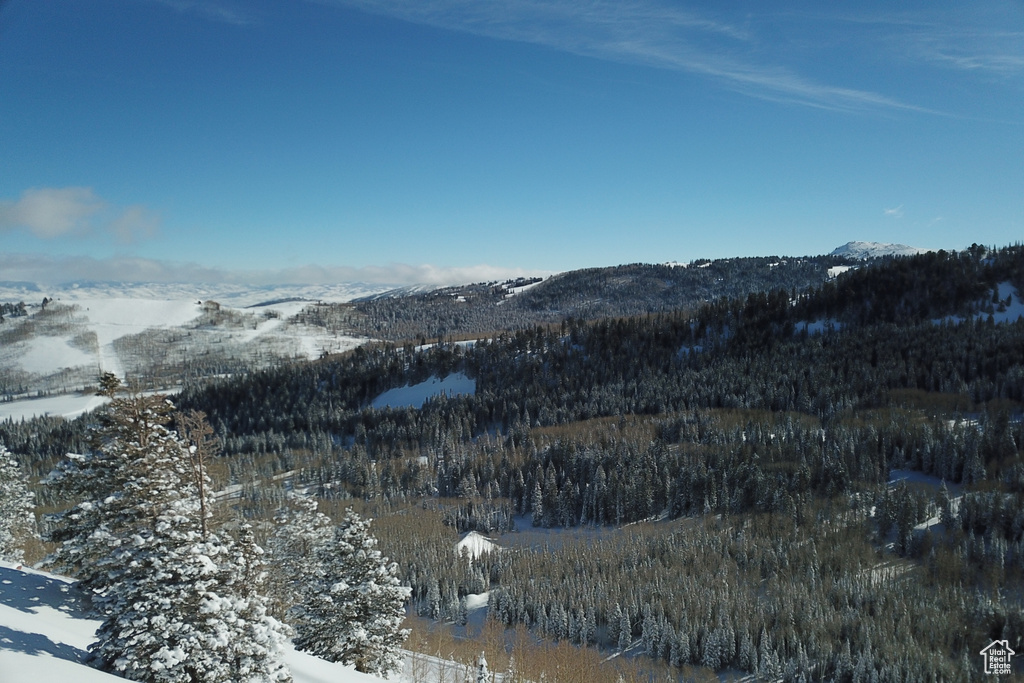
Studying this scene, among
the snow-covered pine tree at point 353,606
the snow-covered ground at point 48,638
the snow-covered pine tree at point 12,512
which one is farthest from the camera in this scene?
the snow-covered pine tree at point 12,512

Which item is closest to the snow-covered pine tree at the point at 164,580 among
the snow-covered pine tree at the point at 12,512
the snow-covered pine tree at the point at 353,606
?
the snow-covered pine tree at the point at 353,606

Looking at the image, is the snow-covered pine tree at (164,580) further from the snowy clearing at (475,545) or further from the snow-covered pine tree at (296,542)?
the snowy clearing at (475,545)

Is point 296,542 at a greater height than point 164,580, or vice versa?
point 164,580

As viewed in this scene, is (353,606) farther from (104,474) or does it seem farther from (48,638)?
(104,474)

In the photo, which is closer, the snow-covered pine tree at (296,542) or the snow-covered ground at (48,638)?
the snow-covered ground at (48,638)

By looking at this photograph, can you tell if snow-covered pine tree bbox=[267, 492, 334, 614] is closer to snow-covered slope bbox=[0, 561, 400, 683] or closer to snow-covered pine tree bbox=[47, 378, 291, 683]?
snow-covered slope bbox=[0, 561, 400, 683]

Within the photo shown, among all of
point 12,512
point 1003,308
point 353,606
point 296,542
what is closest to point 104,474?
point 353,606

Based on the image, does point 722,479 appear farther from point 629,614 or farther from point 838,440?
point 629,614
